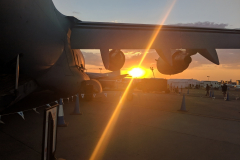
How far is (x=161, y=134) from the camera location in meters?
4.29

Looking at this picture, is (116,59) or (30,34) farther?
(116,59)

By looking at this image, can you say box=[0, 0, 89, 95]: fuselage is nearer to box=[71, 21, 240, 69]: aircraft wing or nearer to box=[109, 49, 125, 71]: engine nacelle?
box=[71, 21, 240, 69]: aircraft wing

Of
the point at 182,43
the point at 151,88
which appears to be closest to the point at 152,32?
the point at 182,43

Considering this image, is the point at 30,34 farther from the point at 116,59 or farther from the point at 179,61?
the point at 179,61

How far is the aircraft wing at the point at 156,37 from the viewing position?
5.80m

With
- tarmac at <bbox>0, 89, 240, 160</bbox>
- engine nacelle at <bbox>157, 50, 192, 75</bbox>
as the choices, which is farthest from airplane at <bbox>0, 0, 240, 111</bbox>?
tarmac at <bbox>0, 89, 240, 160</bbox>

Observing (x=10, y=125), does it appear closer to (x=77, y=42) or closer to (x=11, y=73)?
(x=11, y=73)

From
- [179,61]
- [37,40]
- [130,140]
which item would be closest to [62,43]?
[37,40]

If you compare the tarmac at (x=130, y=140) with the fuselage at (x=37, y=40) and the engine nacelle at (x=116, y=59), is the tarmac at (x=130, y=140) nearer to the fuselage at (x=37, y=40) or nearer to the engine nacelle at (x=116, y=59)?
the fuselage at (x=37, y=40)

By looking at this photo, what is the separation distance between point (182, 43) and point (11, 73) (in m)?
5.54

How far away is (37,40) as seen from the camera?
4250mm

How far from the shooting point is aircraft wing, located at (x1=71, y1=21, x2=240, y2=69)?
5.80 m

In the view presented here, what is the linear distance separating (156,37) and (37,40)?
12.8 ft

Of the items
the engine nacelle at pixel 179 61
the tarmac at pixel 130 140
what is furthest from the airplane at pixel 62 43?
the tarmac at pixel 130 140
